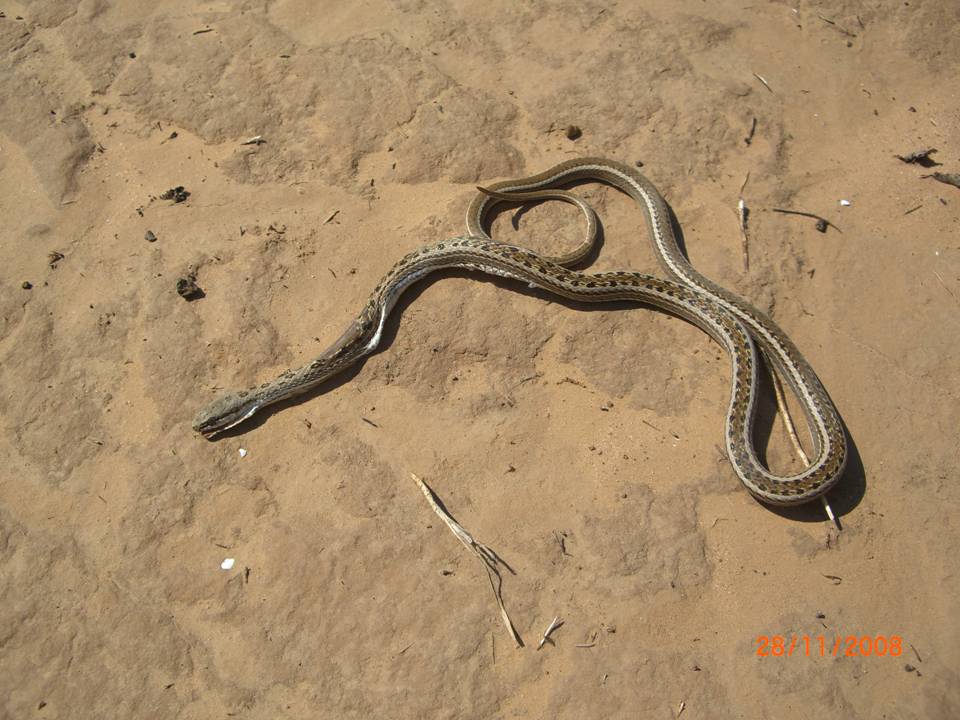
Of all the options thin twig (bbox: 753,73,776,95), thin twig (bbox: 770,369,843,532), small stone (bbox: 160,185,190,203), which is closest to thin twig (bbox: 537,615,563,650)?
thin twig (bbox: 770,369,843,532)

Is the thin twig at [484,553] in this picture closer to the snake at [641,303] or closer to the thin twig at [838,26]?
the snake at [641,303]

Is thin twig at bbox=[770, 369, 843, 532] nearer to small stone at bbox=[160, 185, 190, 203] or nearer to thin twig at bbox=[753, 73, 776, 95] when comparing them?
thin twig at bbox=[753, 73, 776, 95]

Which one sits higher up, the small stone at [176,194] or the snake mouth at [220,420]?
the small stone at [176,194]

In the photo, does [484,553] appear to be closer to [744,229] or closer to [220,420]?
[220,420]

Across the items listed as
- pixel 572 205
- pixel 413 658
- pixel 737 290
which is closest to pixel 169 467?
pixel 413 658

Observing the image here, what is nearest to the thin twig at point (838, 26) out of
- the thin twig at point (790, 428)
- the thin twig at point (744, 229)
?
the thin twig at point (744, 229)

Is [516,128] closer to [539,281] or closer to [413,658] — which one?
[539,281]

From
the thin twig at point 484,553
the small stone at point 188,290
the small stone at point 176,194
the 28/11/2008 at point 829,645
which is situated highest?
the small stone at point 176,194
